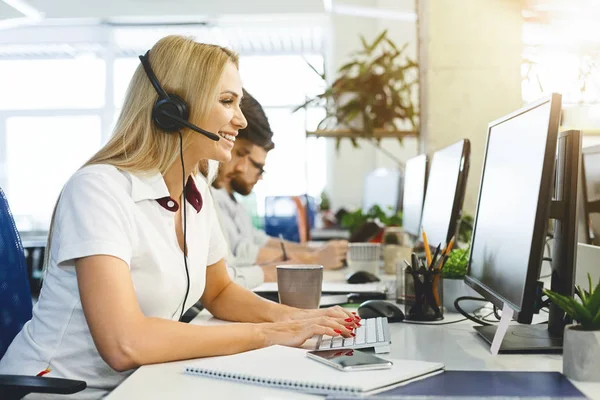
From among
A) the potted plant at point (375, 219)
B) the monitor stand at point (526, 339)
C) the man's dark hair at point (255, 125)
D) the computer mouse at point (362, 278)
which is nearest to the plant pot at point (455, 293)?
the monitor stand at point (526, 339)

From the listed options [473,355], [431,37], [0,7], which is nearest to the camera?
[473,355]

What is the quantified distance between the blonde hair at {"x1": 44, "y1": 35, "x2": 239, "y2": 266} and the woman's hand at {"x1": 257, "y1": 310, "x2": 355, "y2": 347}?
41cm

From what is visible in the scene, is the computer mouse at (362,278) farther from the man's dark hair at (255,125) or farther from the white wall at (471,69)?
the white wall at (471,69)

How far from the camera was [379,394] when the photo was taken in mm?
830

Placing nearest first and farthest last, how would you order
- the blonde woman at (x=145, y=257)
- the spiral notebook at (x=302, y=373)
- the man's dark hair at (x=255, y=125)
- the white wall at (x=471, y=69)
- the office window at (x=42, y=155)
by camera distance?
the spiral notebook at (x=302, y=373)
the blonde woman at (x=145, y=257)
the man's dark hair at (x=255, y=125)
the white wall at (x=471, y=69)
the office window at (x=42, y=155)

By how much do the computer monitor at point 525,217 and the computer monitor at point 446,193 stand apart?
187mm

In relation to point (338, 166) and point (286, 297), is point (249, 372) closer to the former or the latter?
point (286, 297)

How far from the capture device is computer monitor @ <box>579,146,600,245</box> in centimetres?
142

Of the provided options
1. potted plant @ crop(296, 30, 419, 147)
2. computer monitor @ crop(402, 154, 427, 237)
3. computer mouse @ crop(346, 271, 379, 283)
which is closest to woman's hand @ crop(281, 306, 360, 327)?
computer mouse @ crop(346, 271, 379, 283)

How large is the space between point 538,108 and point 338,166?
7171 millimetres

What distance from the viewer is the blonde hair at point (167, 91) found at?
4.45ft

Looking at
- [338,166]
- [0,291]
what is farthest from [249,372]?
[338,166]

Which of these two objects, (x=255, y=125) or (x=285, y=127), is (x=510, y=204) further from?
(x=285, y=127)

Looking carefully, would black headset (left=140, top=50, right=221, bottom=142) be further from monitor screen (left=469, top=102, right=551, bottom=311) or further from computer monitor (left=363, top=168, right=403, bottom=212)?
computer monitor (left=363, top=168, right=403, bottom=212)
